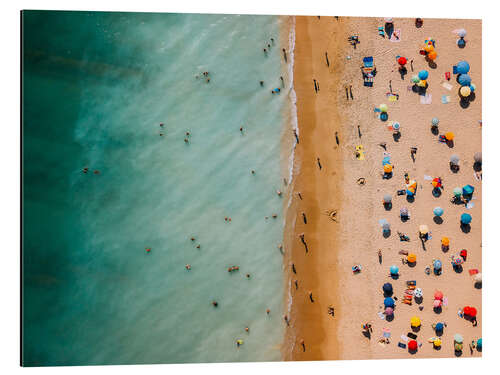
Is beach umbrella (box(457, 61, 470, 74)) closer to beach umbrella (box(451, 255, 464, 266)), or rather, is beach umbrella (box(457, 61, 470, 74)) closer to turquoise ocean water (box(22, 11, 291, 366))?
turquoise ocean water (box(22, 11, 291, 366))

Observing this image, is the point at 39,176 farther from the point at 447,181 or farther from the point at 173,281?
the point at 447,181

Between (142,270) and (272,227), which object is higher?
(272,227)

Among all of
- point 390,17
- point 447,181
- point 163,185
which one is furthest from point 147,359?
point 390,17

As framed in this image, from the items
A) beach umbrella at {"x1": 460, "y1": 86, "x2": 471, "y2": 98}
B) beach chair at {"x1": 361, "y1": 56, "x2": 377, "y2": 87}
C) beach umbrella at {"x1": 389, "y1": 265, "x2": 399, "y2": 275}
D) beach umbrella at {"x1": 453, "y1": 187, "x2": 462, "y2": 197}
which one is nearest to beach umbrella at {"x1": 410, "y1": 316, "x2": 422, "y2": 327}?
beach umbrella at {"x1": 389, "y1": 265, "x2": 399, "y2": 275}

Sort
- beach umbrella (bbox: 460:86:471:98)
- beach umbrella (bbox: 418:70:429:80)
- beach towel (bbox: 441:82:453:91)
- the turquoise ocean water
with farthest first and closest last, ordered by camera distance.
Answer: beach towel (bbox: 441:82:453:91)
beach umbrella (bbox: 418:70:429:80)
beach umbrella (bbox: 460:86:471:98)
the turquoise ocean water

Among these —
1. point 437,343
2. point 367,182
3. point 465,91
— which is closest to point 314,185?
point 367,182

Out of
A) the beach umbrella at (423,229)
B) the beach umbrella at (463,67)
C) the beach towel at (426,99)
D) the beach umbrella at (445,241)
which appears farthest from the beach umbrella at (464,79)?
the beach umbrella at (445,241)
